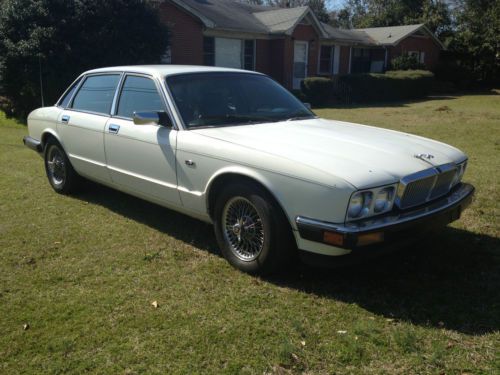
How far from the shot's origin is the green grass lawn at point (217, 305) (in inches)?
117

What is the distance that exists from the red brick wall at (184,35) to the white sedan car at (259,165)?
48.5 feet

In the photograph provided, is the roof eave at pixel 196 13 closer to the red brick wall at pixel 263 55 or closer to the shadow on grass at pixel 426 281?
the red brick wall at pixel 263 55

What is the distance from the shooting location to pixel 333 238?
3.32m

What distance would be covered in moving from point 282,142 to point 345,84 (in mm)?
21500

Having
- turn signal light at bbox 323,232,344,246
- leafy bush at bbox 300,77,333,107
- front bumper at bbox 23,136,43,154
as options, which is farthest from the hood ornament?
leafy bush at bbox 300,77,333,107

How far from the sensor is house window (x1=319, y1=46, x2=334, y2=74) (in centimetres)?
2815

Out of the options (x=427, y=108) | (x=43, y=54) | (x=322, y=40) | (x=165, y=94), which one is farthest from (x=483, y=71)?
(x=165, y=94)

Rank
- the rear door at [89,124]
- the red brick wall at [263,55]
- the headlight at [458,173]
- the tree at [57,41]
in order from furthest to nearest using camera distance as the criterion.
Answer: the red brick wall at [263,55]
the tree at [57,41]
the rear door at [89,124]
the headlight at [458,173]

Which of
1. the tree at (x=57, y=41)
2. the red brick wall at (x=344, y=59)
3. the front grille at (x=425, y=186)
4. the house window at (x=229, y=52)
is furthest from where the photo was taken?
the red brick wall at (x=344, y=59)

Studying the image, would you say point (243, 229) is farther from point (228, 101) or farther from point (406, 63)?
point (406, 63)

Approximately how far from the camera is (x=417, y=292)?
3754 mm

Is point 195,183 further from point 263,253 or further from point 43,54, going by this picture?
point 43,54

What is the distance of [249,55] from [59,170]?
60.4 feet

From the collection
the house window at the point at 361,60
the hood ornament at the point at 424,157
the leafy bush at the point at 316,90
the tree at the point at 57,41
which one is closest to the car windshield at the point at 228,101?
the hood ornament at the point at 424,157
